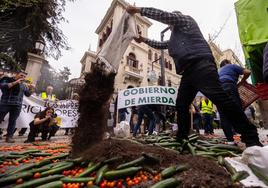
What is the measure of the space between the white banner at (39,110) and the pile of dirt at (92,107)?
4.07 m

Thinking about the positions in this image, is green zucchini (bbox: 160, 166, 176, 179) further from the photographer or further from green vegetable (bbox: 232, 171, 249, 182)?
the photographer

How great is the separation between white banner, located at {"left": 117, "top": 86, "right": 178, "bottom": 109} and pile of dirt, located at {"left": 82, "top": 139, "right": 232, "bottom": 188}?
4.46m

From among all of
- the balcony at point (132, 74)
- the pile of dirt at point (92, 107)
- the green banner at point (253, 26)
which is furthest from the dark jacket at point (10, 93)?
the balcony at point (132, 74)

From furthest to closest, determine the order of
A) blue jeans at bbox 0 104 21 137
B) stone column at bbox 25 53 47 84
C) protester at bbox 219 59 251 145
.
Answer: stone column at bbox 25 53 47 84, blue jeans at bbox 0 104 21 137, protester at bbox 219 59 251 145

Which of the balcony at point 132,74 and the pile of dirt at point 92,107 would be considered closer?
the pile of dirt at point 92,107

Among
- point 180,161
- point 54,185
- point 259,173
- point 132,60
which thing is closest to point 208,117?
point 180,161

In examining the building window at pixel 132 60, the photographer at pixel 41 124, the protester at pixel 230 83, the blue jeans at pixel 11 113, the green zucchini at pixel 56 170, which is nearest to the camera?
the green zucchini at pixel 56 170

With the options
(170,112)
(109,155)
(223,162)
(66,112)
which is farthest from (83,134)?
(170,112)

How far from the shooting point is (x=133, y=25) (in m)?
3.89

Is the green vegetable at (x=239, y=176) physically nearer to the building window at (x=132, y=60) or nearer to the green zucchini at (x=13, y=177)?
the green zucchini at (x=13, y=177)

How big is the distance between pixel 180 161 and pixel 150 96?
16.3 ft

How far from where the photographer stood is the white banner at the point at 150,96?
22.9 feet

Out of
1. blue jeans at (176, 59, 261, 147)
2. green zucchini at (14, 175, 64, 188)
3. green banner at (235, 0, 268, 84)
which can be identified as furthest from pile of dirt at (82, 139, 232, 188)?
green banner at (235, 0, 268, 84)

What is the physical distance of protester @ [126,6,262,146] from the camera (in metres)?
2.67
